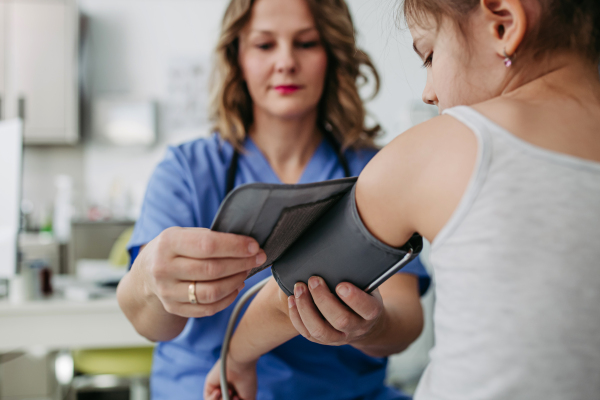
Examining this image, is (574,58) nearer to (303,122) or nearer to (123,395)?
(303,122)

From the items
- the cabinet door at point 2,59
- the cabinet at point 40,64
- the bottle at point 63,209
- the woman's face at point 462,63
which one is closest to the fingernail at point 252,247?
the woman's face at point 462,63

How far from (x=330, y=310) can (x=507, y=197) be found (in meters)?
0.22

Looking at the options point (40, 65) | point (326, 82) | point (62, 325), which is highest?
point (326, 82)

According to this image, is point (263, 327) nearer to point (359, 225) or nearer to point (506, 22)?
point (359, 225)

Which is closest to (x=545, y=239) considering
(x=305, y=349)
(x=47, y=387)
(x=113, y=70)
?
(x=305, y=349)

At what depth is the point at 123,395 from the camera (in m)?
2.49

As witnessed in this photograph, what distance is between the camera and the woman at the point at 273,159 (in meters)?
0.79

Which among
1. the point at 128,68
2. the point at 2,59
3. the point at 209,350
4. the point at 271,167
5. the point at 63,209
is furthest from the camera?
the point at 128,68

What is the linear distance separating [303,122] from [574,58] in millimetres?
634

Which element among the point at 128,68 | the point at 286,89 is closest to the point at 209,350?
the point at 286,89

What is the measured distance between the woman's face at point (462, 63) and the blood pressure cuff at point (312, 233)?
0.44 ft

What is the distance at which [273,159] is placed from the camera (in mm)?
979

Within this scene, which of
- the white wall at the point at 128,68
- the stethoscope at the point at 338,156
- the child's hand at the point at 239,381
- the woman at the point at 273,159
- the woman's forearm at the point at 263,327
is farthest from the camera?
the white wall at the point at 128,68

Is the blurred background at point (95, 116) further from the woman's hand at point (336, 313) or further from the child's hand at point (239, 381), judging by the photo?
the woman's hand at point (336, 313)
